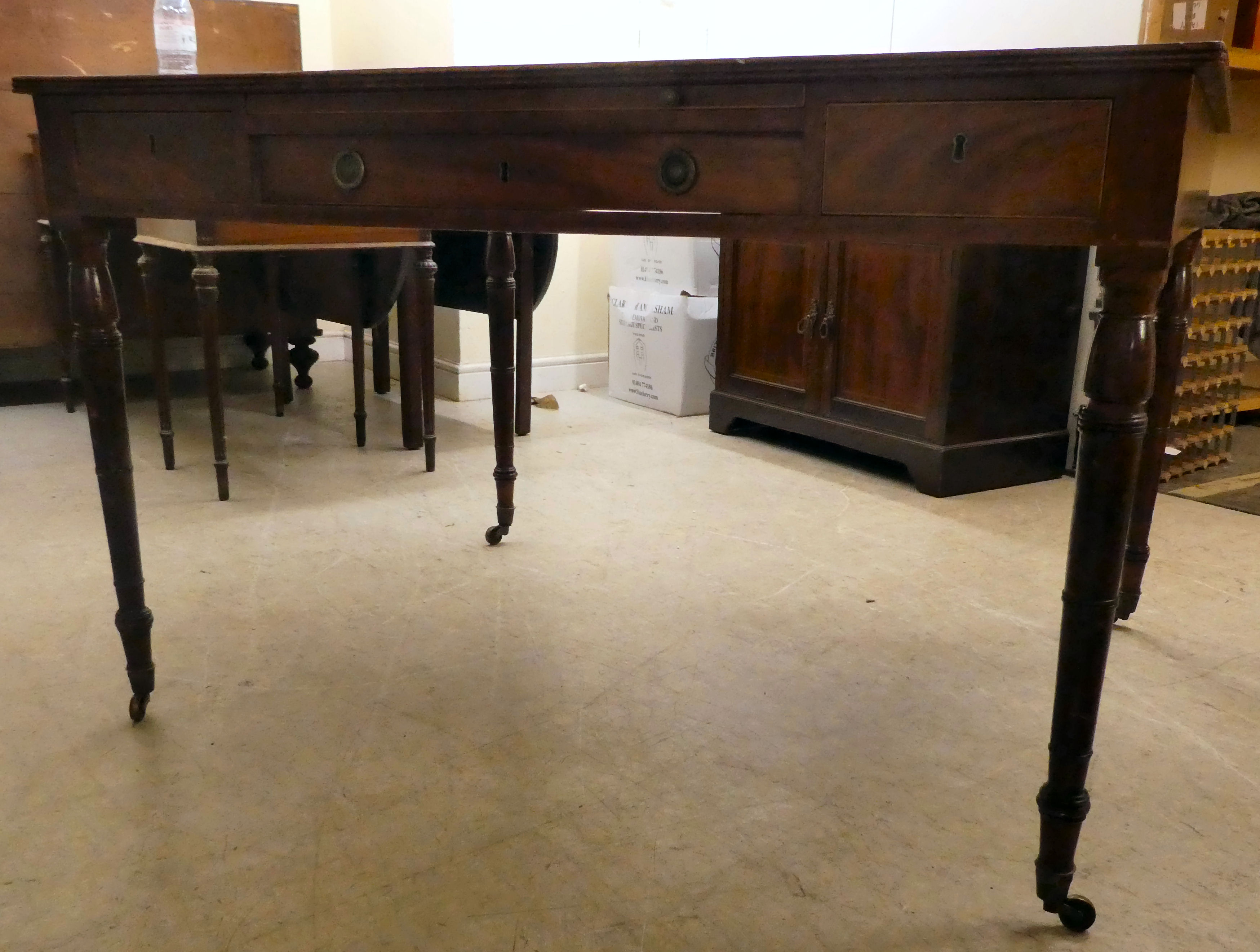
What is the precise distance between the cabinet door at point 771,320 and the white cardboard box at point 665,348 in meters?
0.15

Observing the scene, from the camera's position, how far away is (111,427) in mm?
1258

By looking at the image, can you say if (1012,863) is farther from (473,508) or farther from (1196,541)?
(473,508)

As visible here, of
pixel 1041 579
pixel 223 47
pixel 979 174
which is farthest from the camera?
pixel 223 47

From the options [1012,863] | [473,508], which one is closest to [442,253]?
[473,508]

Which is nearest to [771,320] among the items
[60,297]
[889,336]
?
[889,336]

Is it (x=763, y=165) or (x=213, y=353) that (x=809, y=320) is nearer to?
(x=213, y=353)

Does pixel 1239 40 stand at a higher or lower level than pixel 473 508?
higher

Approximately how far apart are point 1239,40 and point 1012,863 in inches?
107

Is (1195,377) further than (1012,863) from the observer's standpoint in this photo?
Yes

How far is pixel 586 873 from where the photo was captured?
40.4 inches

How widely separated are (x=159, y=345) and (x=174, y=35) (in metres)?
0.93

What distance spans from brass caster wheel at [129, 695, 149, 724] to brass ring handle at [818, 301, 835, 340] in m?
1.85

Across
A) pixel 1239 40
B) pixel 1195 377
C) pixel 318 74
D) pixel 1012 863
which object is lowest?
pixel 1012 863

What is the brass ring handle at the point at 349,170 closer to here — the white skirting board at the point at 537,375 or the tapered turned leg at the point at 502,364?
the tapered turned leg at the point at 502,364
